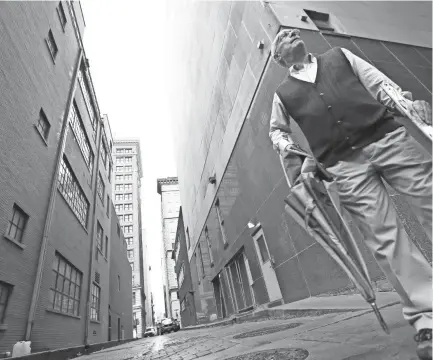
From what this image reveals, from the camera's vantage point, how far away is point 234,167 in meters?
9.75

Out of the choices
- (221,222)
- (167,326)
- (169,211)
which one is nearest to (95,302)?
(221,222)

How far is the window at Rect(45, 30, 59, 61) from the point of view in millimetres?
11883

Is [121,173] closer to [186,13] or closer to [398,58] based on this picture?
[186,13]

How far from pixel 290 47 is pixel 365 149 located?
1.09 metres

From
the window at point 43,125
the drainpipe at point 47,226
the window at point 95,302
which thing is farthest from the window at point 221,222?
the window at point 95,302

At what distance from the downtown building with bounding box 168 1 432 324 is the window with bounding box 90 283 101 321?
8.28 metres

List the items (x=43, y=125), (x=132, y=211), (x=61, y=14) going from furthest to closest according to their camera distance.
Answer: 1. (x=132, y=211)
2. (x=61, y=14)
3. (x=43, y=125)

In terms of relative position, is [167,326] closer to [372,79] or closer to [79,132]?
[79,132]

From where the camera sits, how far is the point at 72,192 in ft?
45.3

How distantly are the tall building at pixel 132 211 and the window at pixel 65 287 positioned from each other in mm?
42904

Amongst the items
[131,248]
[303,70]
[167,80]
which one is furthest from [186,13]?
[131,248]

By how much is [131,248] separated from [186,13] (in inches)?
2006

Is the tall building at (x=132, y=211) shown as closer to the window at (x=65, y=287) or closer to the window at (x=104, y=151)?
the window at (x=104, y=151)

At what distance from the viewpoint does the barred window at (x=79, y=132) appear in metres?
15.1
